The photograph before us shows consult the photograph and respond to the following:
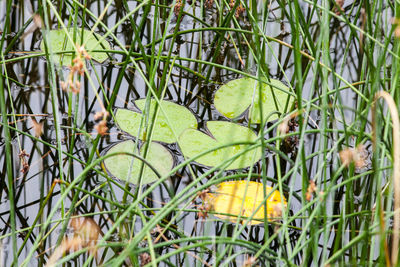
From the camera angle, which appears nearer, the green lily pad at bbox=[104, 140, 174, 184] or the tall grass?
the tall grass

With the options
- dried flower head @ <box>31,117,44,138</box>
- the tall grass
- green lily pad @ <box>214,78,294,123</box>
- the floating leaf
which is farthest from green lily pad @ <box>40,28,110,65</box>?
the floating leaf

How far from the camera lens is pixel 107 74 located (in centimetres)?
183

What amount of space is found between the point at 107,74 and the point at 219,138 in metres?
0.49

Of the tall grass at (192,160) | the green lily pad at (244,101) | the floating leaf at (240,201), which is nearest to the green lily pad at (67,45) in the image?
the tall grass at (192,160)

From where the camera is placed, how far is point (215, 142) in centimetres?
159

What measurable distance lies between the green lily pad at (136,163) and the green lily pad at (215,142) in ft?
0.20

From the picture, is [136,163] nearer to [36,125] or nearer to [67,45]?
[36,125]

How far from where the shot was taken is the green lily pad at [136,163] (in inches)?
56.8

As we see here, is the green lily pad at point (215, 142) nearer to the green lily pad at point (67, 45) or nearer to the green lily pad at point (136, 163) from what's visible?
the green lily pad at point (136, 163)

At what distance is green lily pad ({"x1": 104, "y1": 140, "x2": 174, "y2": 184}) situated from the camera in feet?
4.73

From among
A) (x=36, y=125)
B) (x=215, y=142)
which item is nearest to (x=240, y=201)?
(x=215, y=142)

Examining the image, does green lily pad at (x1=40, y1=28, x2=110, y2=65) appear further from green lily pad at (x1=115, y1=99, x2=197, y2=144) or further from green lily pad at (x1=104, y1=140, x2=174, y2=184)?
green lily pad at (x1=104, y1=140, x2=174, y2=184)

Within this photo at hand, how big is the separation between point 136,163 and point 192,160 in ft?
1.88

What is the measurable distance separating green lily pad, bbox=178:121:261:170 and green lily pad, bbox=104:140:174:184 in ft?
0.20
